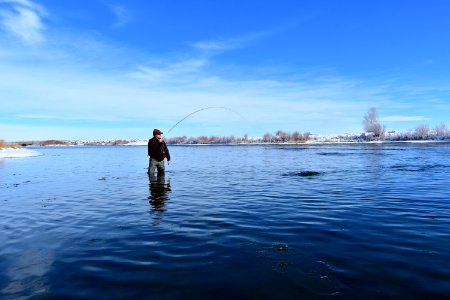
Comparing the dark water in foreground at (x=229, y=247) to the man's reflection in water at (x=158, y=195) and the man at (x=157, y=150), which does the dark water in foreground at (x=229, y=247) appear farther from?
the man at (x=157, y=150)

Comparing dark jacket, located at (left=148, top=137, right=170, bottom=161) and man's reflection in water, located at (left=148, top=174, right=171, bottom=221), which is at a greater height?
dark jacket, located at (left=148, top=137, right=170, bottom=161)

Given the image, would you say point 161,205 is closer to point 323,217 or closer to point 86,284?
point 323,217

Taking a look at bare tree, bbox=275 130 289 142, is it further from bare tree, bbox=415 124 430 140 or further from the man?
the man

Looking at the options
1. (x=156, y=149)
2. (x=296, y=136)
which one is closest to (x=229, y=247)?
(x=156, y=149)

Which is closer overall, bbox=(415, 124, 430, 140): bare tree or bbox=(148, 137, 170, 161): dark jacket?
bbox=(148, 137, 170, 161): dark jacket

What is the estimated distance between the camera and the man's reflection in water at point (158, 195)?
38.0 feet

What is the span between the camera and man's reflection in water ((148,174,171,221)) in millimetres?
11578

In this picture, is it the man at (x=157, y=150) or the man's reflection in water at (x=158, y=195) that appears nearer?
the man's reflection in water at (x=158, y=195)

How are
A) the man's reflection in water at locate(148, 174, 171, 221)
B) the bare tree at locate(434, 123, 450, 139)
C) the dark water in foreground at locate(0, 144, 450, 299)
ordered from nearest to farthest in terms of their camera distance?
the dark water in foreground at locate(0, 144, 450, 299) < the man's reflection in water at locate(148, 174, 171, 221) < the bare tree at locate(434, 123, 450, 139)

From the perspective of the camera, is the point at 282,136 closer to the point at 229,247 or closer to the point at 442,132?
the point at 442,132

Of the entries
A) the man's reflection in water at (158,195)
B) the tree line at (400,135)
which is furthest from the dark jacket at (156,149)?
the tree line at (400,135)

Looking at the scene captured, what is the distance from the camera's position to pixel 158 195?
590 inches

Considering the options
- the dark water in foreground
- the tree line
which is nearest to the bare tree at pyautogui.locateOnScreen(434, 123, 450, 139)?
the tree line

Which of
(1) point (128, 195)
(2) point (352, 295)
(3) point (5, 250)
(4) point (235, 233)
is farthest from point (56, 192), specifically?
(2) point (352, 295)
